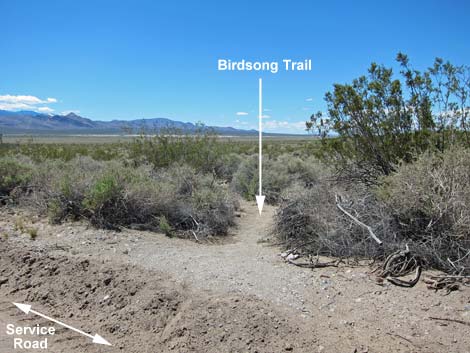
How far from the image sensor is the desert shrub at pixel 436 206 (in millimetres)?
5133

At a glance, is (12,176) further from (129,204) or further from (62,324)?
(62,324)

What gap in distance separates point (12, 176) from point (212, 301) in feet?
25.3

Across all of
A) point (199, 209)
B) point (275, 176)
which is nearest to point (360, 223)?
point (199, 209)

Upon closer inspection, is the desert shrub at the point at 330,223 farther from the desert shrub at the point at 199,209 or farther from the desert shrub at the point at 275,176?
the desert shrub at the point at 275,176

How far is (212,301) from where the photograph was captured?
4641 mm

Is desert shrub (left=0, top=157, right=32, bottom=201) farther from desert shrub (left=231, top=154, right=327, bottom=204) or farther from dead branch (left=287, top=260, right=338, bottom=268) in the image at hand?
dead branch (left=287, top=260, right=338, bottom=268)

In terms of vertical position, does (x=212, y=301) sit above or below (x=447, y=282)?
below

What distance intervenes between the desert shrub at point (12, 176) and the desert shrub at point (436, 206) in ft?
26.2

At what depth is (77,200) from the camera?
814cm

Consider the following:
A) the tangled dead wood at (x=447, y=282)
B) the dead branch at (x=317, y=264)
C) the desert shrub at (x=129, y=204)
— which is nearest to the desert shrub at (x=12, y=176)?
the desert shrub at (x=129, y=204)

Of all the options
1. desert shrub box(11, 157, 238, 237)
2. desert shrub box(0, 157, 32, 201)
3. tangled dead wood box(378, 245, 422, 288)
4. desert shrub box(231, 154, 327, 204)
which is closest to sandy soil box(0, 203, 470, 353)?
tangled dead wood box(378, 245, 422, 288)

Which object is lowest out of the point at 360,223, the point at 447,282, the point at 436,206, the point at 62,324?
the point at 62,324

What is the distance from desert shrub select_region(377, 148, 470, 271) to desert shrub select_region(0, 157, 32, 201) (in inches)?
314

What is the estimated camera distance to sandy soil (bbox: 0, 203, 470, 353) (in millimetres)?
3994
